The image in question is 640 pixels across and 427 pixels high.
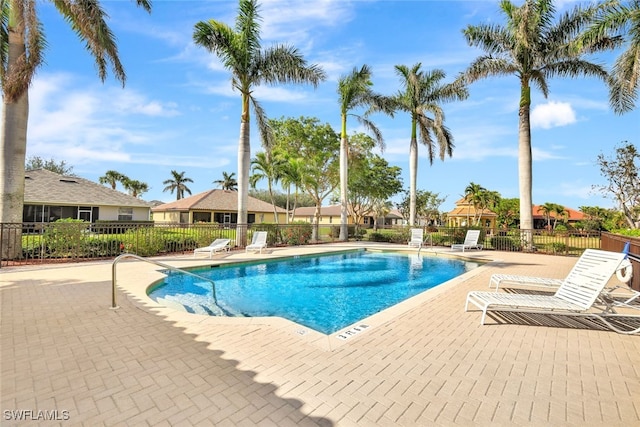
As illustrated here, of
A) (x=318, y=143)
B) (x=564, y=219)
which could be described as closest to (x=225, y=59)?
(x=318, y=143)

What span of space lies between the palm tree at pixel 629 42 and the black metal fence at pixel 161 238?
20.8ft

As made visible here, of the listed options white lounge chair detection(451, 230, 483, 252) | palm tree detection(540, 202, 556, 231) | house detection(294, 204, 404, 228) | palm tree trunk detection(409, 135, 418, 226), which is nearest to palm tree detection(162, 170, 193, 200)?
house detection(294, 204, 404, 228)

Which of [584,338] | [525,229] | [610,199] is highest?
[610,199]

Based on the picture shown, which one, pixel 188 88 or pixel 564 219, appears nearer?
pixel 188 88

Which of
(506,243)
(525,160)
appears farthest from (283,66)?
(506,243)

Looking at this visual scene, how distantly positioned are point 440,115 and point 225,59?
14390 mm

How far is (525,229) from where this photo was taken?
1617 centimetres

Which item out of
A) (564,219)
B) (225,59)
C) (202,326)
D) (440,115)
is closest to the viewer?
(202,326)

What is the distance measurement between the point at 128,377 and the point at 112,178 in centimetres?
5947

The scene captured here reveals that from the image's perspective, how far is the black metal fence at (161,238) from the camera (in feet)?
33.3

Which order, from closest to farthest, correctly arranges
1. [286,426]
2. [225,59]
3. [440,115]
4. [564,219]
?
[286,426]
[225,59]
[440,115]
[564,219]

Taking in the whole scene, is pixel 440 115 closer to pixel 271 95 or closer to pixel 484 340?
pixel 271 95

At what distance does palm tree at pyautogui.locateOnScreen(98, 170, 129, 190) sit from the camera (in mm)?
51125

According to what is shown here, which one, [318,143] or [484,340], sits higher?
[318,143]
